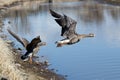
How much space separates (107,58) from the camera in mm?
21156

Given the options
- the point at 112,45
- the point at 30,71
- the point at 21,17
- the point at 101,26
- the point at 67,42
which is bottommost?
the point at 21,17

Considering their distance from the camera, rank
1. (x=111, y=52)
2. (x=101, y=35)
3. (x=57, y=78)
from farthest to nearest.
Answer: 1. (x=101, y=35)
2. (x=111, y=52)
3. (x=57, y=78)

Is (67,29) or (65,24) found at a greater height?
(65,24)

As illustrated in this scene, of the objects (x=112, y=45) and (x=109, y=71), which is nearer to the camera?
(x=109, y=71)

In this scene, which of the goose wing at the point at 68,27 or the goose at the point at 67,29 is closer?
the goose at the point at 67,29

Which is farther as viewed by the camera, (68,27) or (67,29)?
(68,27)

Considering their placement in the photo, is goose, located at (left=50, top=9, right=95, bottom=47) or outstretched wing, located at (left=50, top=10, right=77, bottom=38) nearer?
goose, located at (left=50, top=9, right=95, bottom=47)

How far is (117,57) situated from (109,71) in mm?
2908

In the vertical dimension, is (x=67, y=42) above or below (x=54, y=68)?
above

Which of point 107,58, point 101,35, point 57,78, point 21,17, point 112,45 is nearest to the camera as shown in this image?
point 57,78

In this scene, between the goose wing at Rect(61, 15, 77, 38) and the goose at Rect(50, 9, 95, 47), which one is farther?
the goose wing at Rect(61, 15, 77, 38)

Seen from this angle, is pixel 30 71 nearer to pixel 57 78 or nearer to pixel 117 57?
pixel 57 78

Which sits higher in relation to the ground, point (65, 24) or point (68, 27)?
point (65, 24)

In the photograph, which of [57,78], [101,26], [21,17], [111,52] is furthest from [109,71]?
[21,17]
